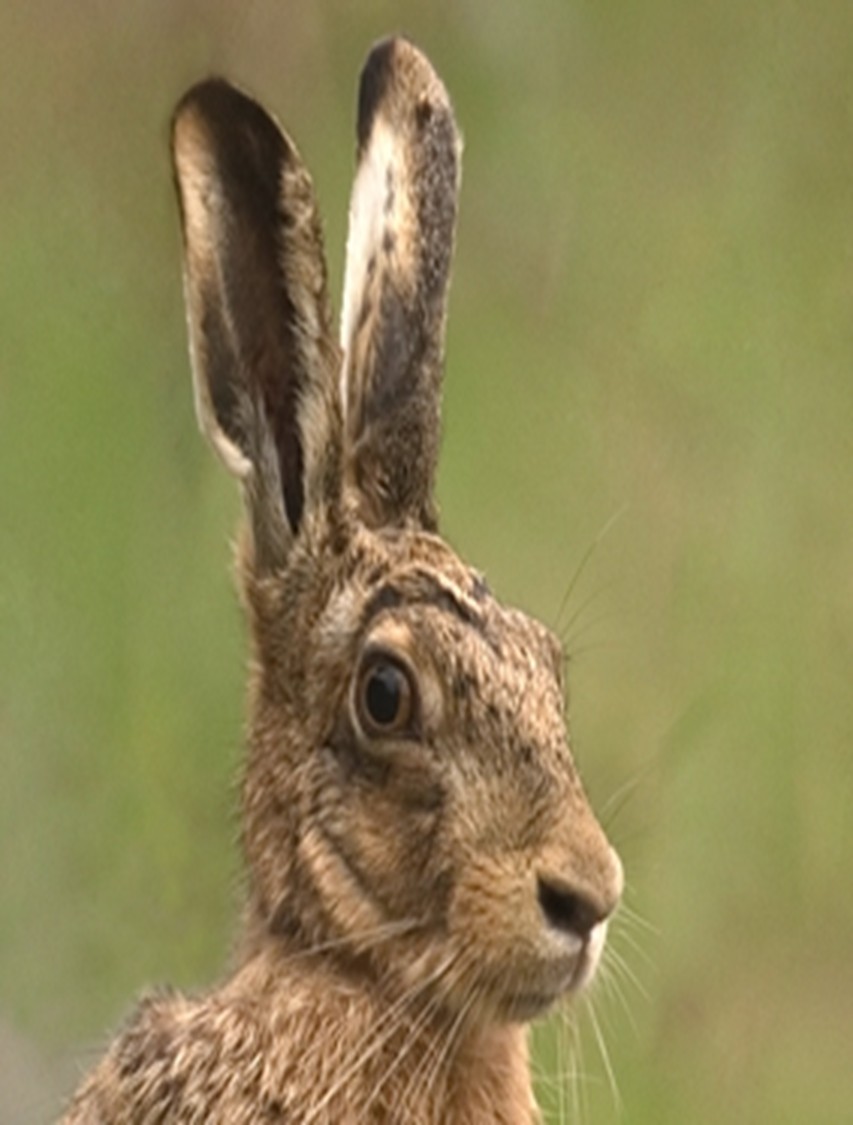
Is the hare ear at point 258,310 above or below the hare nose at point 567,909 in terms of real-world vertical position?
above

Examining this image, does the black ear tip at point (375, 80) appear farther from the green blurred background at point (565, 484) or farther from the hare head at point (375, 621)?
the green blurred background at point (565, 484)

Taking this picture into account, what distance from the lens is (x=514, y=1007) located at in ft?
5.05

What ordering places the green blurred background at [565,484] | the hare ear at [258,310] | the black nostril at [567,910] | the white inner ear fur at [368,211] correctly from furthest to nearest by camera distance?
the green blurred background at [565,484] < the white inner ear fur at [368,211] < the hare ear at [258,310] < the black nostril at [567,910]

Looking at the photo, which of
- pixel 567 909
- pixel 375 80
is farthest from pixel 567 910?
pixel 375 80

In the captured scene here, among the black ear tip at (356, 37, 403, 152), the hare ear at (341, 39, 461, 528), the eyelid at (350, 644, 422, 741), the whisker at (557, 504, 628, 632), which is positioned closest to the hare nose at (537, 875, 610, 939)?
the eyelid at (350, 644, 422, 741)

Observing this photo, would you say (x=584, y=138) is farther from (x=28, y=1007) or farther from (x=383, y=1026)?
(x=383, y=1026)

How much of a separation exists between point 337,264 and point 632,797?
0.47m

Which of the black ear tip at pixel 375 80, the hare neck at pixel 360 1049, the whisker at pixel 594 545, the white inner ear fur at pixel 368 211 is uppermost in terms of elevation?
the black ear tip at pixel 375 80

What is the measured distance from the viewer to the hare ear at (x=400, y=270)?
1694 mm

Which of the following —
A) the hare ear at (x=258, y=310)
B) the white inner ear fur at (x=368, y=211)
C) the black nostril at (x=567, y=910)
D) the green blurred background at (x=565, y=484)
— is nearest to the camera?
the black nostril at (x=567, y=910)

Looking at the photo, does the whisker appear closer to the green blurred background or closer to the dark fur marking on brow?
the green blurred background

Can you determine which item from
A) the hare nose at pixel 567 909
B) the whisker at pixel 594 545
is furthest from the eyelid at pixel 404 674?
the whisker at pixel 594 545

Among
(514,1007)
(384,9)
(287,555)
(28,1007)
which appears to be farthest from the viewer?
(384,9)

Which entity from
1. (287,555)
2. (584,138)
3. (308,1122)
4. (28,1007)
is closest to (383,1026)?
(308,1122)
